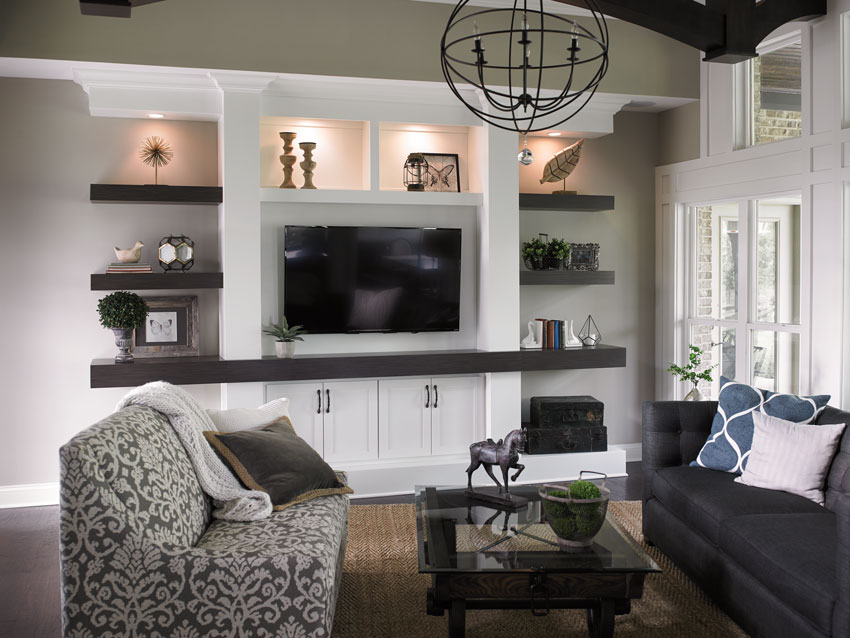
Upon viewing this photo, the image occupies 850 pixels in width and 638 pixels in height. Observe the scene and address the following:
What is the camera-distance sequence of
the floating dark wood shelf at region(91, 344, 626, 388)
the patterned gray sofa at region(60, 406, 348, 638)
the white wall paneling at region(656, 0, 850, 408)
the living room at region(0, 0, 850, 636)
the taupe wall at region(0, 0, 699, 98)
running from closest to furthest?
the patterned gray sofa at region(60, 406, 348, 638)
the white wall paneling at region(656, 0, 850, 408)
the taupe wall at region(0, 0, 699, 98)
the living room at region(0, 0, 850, 636)
the floating dark wood shelf at region(91, 344, 626, 388)

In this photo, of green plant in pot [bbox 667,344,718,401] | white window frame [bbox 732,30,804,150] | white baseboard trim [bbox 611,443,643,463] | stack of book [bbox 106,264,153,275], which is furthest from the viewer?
white baseboard trim [bbox 611,443,643,463]

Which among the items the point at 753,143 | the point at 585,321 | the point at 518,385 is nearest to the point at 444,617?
the point at 518,385

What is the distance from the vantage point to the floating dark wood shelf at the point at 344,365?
4543 mm

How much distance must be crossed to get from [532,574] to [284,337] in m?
2.71

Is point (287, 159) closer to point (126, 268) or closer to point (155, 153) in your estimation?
point (155, 153)

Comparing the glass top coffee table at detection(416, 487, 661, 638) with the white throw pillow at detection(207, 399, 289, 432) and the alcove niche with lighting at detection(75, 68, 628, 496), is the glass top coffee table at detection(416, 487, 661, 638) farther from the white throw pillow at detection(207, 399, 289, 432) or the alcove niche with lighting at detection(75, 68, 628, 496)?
the alcove niche with lighting at detection(75, 68, 628, 496)

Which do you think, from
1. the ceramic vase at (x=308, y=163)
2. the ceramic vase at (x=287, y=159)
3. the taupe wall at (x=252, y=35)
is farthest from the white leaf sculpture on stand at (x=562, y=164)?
the ceramic vase at (x=287, y=159)

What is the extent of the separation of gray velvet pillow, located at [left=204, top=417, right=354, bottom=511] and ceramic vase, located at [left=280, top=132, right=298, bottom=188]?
7.25 feet

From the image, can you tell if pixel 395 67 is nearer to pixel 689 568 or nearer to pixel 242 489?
pixel 242 489

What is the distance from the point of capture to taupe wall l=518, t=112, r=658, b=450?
5.69 metres

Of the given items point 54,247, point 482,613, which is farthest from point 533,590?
point 54,247

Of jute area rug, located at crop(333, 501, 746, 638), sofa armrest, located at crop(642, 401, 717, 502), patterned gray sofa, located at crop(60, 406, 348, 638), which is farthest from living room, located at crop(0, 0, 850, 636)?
patterned gray sofa, located at crop(60, 406, 348, 638)

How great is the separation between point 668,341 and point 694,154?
1.39 m

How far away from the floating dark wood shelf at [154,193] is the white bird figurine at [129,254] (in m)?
0.29
